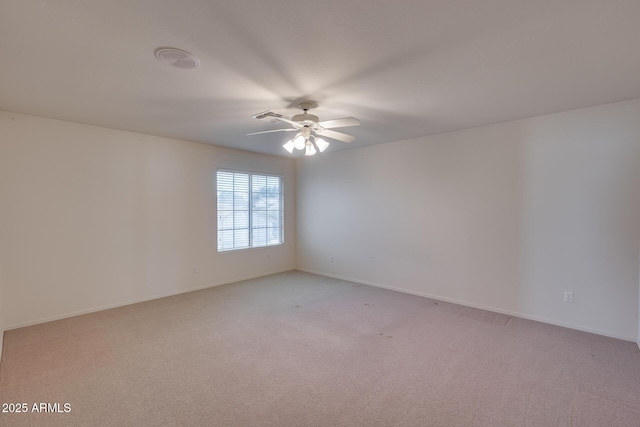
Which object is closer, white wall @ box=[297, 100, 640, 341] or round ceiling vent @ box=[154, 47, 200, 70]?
round ceiling vent @ box=[154, 47, 200, 70]

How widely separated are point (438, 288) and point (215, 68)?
13.3ft

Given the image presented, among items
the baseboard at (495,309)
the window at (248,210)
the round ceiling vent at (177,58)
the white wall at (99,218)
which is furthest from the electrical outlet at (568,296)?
the white wall at (99,218)

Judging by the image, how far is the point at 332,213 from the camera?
5910 mm

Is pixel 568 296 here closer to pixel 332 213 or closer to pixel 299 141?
pixel 299 141

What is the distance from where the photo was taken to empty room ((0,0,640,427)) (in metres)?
1.98

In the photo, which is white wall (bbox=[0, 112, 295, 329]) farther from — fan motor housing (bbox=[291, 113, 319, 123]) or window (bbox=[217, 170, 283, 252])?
fan motor housing (bbox=[291, 113, 319, 123])

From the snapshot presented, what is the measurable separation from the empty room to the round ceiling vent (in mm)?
20

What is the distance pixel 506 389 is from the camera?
2.33 metres

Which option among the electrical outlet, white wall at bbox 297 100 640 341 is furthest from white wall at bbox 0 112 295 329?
the electrical outlet

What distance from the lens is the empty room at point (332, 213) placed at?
198cm

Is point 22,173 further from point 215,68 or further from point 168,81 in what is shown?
point 215,68

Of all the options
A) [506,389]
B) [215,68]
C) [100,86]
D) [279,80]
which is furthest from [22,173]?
[506,389]

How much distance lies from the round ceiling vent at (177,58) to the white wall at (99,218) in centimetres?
255

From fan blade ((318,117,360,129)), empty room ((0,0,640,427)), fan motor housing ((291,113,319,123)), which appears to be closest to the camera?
empty room ((0,0,640,427))
